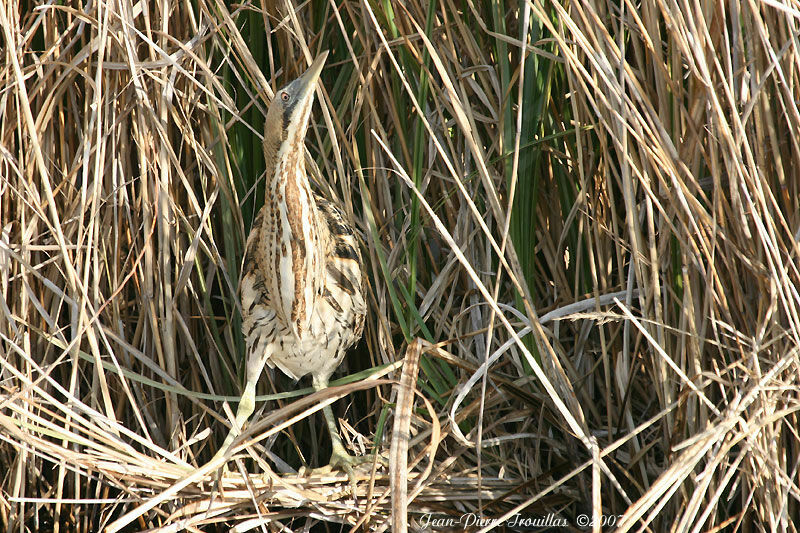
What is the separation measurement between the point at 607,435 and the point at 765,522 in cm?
38

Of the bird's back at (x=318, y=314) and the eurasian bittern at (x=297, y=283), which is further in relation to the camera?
the bird's back at (x=318, y=314)

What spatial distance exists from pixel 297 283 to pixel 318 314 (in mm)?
A: 148

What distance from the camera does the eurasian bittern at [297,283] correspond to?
1.69 m

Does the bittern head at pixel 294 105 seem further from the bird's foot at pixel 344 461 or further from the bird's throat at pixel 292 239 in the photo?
the bird's foot at pixel 344 461

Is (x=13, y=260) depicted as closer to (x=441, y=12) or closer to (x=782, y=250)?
(x=441, y=12)

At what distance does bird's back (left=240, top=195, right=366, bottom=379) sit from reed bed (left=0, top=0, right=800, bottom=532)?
0.25 ft

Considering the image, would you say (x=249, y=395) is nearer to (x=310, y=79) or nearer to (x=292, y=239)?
(x=292, y=239)

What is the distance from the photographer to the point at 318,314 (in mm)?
1951

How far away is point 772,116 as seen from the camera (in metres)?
1.52

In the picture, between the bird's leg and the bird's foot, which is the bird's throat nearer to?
the bird's leg

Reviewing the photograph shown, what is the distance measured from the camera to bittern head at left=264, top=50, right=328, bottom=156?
1.57m

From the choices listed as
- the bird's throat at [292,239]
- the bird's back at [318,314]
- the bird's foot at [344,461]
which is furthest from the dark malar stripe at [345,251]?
the bird's foot at [344,461]

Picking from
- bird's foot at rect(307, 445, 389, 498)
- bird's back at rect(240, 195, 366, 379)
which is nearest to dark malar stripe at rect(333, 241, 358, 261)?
bird's back at rect(240, 195, 366, 379)

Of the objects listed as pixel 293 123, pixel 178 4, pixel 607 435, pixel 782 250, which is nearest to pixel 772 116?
pixel 782 250
